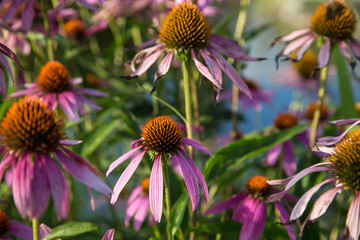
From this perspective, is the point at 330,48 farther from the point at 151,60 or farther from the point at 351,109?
the point at 151,60

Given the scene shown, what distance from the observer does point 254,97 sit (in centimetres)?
160

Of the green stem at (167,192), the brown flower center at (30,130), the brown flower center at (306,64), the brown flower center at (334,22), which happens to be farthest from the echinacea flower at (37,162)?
the brown flower center at (306,64)

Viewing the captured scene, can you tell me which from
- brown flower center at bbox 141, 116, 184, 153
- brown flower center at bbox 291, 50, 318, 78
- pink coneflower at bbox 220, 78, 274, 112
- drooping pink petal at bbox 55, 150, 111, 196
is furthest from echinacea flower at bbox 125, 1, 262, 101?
brown flower center at bbox 291, 50, 318, 78

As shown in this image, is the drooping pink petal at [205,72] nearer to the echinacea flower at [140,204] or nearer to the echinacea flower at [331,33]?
the echinacea flower at [331,33]

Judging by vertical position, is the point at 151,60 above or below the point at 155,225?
above

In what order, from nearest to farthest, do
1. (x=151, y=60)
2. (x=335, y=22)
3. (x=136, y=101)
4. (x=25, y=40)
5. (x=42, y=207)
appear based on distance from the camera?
(x=42, y=207) → (x=151, y=60) → (x=335, y=22) → (x=25, y=40) → (x=136, y=101)

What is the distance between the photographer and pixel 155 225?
3.16 feet

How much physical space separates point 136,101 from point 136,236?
674mm

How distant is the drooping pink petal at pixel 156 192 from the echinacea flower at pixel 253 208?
22 cm

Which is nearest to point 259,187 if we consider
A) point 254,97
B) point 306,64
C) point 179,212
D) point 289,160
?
point 179,212

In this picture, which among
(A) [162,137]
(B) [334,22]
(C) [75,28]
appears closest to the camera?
(A) [162,137]

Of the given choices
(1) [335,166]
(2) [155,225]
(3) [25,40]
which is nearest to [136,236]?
(2) [155,225]

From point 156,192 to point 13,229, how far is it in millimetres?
369

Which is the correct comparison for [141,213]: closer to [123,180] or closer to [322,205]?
[123,180]
